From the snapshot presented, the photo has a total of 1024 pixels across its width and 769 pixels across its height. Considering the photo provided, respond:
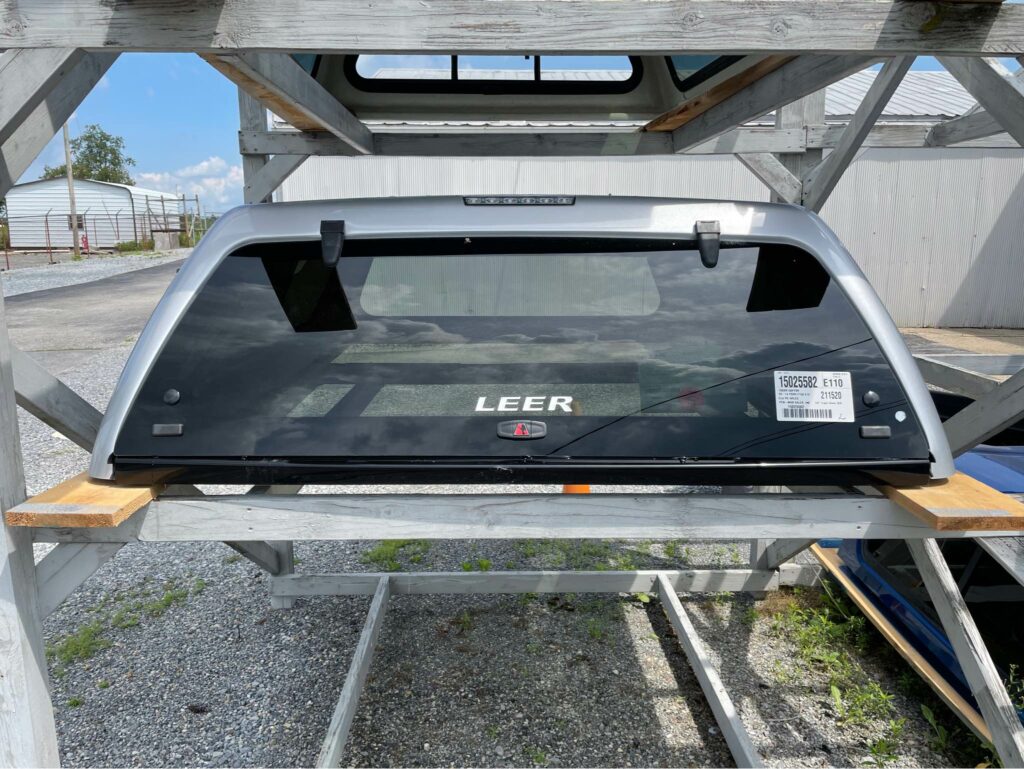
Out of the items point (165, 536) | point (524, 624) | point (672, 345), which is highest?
point (672, 345)

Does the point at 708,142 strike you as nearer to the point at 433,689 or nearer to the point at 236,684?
the point at 433,689

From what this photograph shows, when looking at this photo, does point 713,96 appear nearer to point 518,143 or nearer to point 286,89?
point 518,143

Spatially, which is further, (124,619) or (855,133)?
(124,619)

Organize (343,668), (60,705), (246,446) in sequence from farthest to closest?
(343,668) < (60,705) < (246,446)

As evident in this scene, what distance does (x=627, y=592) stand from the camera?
3852 millimetres

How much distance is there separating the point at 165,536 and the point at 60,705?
6.50 feet

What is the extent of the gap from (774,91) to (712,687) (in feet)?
8.19

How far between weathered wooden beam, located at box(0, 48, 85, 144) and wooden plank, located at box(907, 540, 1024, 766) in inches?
106

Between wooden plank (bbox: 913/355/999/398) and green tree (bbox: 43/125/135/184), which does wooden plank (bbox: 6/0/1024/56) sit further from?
green tree (bbox: 43/125/135/184)

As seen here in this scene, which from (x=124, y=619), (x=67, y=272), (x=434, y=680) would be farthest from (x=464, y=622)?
(x=67, y=272)

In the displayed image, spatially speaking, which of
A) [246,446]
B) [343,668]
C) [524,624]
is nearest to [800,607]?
[524,624]

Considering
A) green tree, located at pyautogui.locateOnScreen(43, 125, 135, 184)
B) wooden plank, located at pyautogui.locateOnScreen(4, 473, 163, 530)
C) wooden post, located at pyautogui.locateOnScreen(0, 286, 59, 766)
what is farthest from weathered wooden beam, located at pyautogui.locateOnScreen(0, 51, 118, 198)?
green tree, located at pyautogui.locateOnScreen(43, 125, 135, 184)

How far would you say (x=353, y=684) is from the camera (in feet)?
9.41

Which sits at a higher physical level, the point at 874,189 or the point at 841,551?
the point at 874,189
